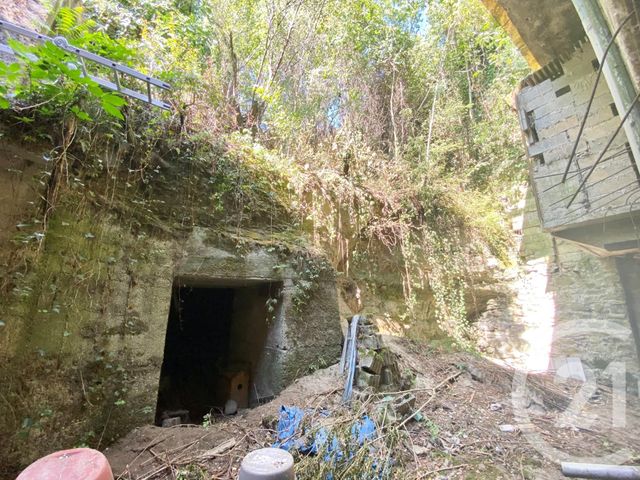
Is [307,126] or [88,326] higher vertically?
[307,126]

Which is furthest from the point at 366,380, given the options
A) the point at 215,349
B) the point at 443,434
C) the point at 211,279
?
the point at 215,349

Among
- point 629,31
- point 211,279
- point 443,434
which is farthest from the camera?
point 211,279

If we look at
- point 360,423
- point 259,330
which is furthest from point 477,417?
point 259,330

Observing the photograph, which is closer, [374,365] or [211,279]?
[374,365]

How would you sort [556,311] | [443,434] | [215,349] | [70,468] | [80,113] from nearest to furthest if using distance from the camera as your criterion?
[70,468] < [80,113] < [443,434] < [215,349] < [556,311]

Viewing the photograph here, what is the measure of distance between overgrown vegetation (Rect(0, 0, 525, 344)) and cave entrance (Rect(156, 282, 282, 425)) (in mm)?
1224

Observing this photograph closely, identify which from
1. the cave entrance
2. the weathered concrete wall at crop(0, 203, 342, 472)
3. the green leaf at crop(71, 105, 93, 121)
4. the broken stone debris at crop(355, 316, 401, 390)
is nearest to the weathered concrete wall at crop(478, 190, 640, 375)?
the broken stone debris at crop(355, 316, 401, 390)

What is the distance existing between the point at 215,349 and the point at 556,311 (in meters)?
6.84

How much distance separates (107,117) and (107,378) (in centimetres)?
230

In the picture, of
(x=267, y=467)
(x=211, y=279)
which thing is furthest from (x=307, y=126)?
(x=267, y=467)

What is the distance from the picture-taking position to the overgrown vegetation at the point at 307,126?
290cm

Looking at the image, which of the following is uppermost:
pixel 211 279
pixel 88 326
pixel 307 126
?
pixel 307 126

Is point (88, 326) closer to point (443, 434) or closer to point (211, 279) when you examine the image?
point (211, 279)

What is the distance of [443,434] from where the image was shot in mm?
3025
